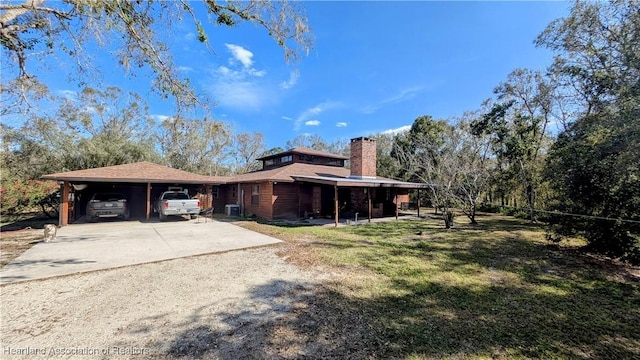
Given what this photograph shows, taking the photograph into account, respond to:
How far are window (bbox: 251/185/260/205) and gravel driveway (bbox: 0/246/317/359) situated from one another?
9423mm

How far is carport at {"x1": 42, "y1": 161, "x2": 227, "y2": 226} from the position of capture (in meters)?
11.0

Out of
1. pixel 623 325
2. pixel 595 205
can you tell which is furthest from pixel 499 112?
pixel 623 325

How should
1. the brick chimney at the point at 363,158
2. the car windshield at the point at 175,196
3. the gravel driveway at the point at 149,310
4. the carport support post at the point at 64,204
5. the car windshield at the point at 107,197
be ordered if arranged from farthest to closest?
the brick chimney at the point at 363,158, the car windshield at the point at 175,196, the car windshield at the point at 107,197, the carport support post at the point at 64,204, the gravel driveway at the point at 149,310

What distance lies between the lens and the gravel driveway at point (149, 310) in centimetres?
281

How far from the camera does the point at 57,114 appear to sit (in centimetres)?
1706

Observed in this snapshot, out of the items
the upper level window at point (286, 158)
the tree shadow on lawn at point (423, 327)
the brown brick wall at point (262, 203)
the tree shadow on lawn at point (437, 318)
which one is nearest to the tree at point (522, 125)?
the tree shadow on lawn at point (437, 318)

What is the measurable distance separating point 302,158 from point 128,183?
10968 mm

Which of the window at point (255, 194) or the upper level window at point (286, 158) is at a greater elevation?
the upper level window at point (286, 158)

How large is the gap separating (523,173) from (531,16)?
35.3 feet

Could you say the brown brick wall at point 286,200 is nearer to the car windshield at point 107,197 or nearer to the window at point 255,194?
the window at point 255,194

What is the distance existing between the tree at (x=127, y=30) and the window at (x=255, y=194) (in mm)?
9749

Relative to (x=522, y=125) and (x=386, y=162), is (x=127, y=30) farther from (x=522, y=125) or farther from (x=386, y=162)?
(x=386, y=162)

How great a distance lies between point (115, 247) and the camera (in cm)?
718

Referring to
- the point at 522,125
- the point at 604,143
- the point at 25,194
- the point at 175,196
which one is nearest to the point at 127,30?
the point at 175,196
